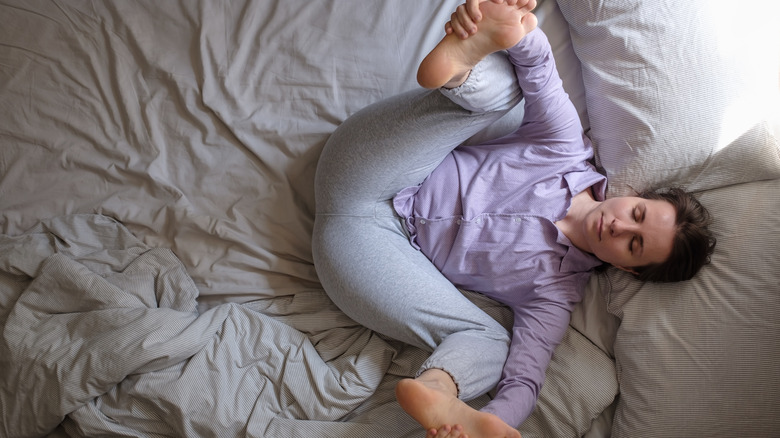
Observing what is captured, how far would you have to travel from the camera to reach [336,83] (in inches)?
53.2

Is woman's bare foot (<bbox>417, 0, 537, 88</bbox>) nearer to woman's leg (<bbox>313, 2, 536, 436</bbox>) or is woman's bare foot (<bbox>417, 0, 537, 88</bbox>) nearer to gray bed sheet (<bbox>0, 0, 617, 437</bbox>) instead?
Answer: woman's leg (<bbox>313, 2, 536, 436</bbox>)

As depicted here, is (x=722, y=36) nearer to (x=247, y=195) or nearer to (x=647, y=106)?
(x=647, y=106)

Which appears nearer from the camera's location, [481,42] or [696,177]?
[481,42]

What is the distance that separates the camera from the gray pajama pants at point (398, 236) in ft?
3.66

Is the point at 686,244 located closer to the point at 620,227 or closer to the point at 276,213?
the point at 620,227

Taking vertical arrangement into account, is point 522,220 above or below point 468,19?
below

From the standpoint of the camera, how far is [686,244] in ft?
3.59

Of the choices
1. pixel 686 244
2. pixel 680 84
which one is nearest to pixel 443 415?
pixel 686 244

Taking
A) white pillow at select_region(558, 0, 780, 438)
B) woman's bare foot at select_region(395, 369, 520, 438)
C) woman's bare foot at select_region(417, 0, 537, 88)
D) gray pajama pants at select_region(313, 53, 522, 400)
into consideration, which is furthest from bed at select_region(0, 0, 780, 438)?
woman's bare foot at select_region(417, 0, 537, 88)

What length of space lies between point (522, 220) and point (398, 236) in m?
0.28

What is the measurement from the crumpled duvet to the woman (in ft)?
0.48

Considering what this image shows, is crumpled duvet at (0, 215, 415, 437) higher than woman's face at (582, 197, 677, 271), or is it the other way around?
woman's face at (582, 197, 677, 271)

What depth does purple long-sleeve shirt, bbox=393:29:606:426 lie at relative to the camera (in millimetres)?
1188

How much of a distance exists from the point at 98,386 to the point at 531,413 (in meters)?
0.91
